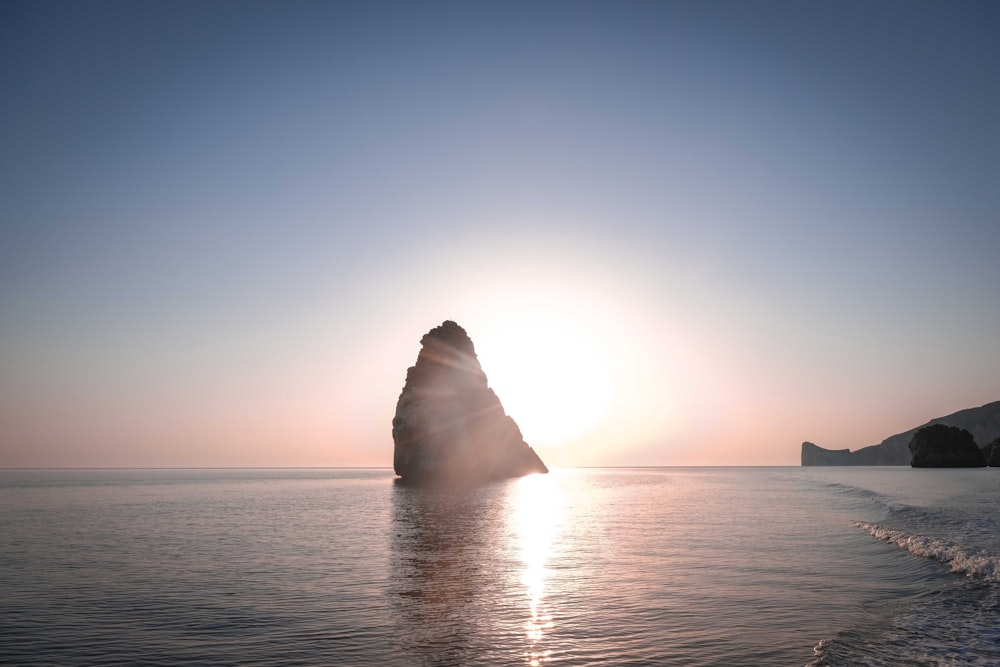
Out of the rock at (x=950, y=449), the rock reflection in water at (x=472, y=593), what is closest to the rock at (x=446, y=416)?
the rock reflection in water at (x=472, y=593)

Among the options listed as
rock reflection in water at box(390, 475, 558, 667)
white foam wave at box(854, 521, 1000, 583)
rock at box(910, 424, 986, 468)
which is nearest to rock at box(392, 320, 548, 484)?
rock reflection in water at box(390, 475, 558, 667)

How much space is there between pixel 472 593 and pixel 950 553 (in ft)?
76.1

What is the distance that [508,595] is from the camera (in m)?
20.1

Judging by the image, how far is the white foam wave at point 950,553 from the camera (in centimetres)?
2369

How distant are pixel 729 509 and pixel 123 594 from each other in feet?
167

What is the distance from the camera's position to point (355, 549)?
31.8 metres

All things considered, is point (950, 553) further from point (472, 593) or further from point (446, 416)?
point (446, 416)

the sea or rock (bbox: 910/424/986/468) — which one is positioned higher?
the sea

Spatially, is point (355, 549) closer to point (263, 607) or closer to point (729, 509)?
point (263, 607)

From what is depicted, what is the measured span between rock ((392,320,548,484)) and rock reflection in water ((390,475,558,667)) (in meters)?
83.3

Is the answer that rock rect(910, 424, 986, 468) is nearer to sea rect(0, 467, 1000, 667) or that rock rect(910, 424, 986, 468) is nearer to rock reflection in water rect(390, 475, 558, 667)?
sea rect(0, 467, 1000, 667)

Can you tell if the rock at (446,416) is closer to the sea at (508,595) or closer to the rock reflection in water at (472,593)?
→ the rock reflection in water at (472,593)

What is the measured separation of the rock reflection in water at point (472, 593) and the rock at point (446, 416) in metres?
83.3

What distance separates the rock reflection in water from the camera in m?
14.2
